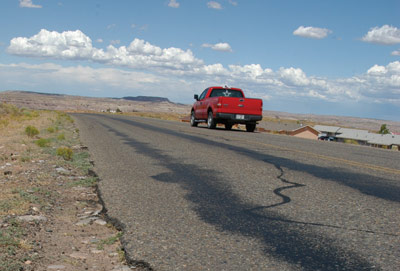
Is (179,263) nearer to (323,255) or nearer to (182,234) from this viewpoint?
(182,234)

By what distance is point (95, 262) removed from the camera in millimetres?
3441

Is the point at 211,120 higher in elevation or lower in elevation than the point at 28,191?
higher

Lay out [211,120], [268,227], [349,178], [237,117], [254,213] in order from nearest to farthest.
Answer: [268,227], [254,213], [349,178], [237,117], [211,120]

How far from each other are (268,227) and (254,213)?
55 cm

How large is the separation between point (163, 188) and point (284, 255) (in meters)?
3.05

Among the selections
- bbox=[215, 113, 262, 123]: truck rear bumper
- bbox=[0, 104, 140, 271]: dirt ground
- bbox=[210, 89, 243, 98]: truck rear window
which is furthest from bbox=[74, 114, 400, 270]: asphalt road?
bbox=[210, 89, 243, 98]: truck rear window

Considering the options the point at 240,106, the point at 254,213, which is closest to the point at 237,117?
the point at 240,106

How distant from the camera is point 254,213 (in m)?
4.77

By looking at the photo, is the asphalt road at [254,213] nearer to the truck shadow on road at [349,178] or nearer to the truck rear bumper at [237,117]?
the truck shadow on road at [349,178]

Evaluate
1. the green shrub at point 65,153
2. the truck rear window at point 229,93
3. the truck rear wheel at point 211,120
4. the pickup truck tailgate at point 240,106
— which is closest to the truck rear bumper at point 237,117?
the pickup truck tailgate at point 240,106

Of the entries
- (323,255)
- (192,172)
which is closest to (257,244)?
(323,255)

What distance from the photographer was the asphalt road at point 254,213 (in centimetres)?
341

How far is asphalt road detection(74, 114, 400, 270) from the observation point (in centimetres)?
Answer: 341

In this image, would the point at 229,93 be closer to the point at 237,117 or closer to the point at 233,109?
the point at 233,109
